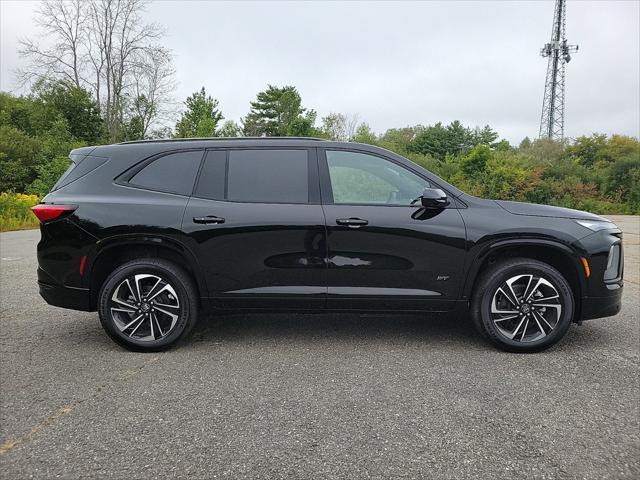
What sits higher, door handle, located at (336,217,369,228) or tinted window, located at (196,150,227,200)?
tinted window, located at (196,150,227,200)

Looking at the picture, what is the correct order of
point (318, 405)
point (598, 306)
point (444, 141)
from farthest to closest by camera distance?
1. point (444, 141)
2. point (598, 306)
3. point (318, 405)

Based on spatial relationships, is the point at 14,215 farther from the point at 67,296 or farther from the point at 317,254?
the point at 317,254

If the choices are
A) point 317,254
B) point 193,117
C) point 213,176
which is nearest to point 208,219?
point 213,176

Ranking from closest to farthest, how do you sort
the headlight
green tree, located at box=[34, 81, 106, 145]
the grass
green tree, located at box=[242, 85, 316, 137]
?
the headlight
the grass
green tree, located at box=[34, 81, 106, 145]
green tree, located at box=[242, 85, 316, 137]

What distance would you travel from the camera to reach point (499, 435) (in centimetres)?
245

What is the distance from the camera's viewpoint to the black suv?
365cm

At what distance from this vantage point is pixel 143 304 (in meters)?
3.67

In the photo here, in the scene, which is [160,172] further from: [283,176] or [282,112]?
[282,112]

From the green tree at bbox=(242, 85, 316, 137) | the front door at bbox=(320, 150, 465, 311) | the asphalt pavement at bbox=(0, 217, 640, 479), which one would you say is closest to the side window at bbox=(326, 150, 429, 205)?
the front door at bbox=(320, 150, 465, 311)

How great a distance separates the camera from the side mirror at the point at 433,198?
359 centimetres

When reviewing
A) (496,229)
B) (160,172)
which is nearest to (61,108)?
(160,172)

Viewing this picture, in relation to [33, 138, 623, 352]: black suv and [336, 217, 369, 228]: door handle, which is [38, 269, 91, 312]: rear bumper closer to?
[33, 138, 623, 352]: black suv

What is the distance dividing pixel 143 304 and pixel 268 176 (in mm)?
1468

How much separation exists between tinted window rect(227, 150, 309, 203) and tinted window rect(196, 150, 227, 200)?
0.19ft
